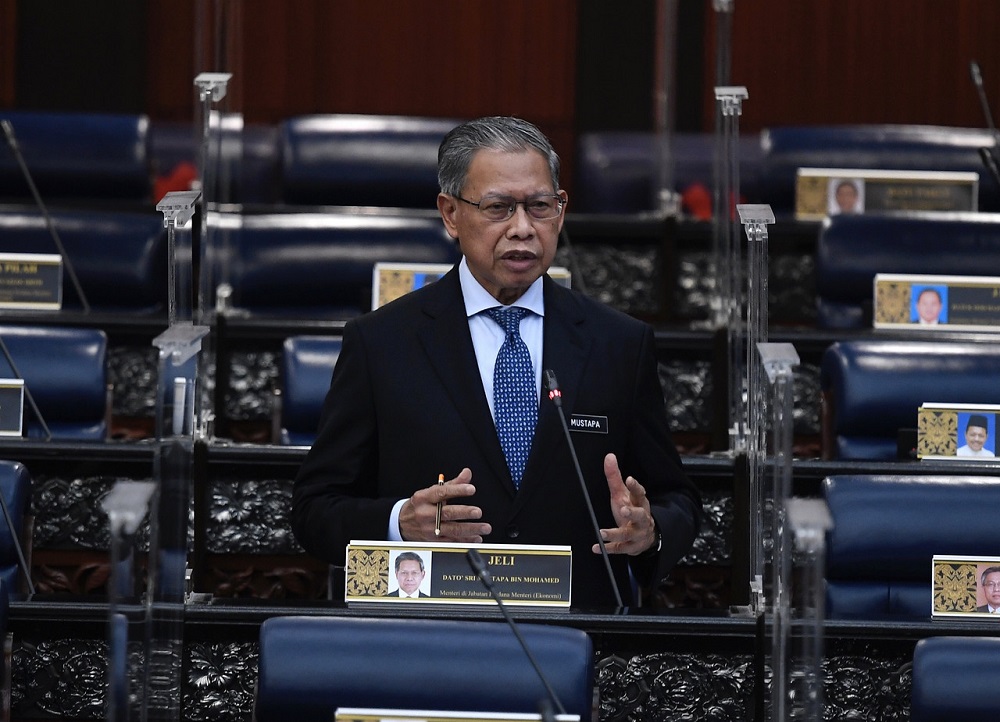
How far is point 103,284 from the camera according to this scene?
4.36 meters

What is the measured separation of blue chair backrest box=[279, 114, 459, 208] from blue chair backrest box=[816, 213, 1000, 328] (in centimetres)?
121

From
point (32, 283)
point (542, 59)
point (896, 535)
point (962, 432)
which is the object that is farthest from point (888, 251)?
point (542, 59)

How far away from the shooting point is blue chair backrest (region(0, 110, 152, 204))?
4941 millimetres

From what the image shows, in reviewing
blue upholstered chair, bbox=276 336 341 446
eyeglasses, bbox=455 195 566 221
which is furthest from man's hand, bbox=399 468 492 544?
blue upholstered chair, bbox=276 336 341 446

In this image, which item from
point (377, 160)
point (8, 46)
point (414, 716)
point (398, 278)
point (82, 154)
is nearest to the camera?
point (414, 716)

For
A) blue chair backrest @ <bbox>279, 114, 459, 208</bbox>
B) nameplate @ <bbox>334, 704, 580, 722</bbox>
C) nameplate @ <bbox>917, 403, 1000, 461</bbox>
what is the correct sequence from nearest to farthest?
nameplate @ <bbox>334, 704, 580, 722</bbox>, nameplate @ <bbox>917, 403, 1000, 461</bbox>, blue chair backrest @ <bbox>279, 114, 459, 208</bbox>

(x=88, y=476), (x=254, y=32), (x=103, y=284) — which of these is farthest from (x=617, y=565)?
(x=254, y=32)

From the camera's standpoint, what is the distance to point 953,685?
2.15 metres

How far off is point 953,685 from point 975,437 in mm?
1338

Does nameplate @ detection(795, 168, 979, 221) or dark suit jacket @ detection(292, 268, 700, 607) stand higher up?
nameplate @ detection(795, 168, 979, 221)

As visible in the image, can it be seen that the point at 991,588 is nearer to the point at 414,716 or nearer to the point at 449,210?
the point at 449,210

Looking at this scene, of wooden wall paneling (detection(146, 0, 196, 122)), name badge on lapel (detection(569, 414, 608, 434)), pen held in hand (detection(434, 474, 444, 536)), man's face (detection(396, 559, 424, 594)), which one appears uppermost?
wooden wall paneling (detection(146, 0, 196, 122))

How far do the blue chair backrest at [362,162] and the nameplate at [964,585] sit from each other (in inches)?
95.8

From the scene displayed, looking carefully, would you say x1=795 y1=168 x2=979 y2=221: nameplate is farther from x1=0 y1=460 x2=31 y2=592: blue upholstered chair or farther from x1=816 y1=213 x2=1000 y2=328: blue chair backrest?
x1=0 y1=460 x2=31 y2=592: blue upholstered chair
